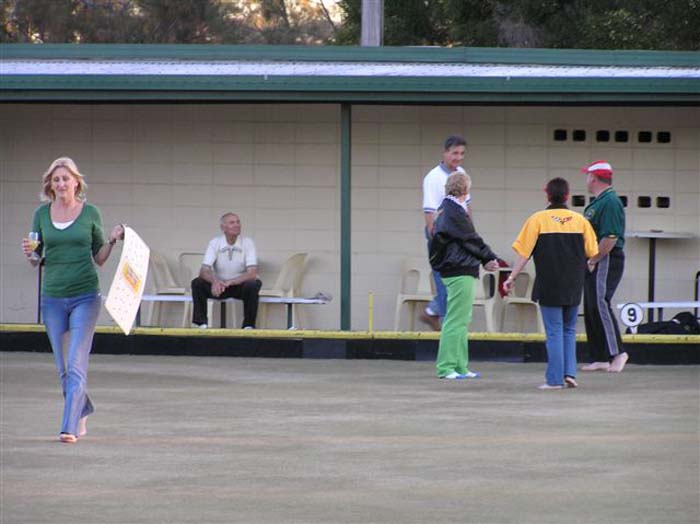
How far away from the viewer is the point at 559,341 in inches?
482

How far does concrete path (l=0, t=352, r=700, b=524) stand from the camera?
7.73m

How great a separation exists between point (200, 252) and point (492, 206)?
3.03 m

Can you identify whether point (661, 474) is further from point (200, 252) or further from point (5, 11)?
point (5, 11)

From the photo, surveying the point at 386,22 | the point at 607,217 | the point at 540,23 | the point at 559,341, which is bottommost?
the point at 559,341

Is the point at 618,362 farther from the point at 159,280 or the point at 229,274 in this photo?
the point at 159,280

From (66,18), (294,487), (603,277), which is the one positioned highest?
(66,18)

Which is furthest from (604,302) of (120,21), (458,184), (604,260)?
(120,21)

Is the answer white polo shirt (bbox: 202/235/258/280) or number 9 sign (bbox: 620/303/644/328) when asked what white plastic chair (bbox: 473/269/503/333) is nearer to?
number 9 sign (bbox: 620/303/644/328)

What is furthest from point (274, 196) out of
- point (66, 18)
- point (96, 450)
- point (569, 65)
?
point (66, 18)

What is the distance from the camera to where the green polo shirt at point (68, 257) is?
9.53 metres

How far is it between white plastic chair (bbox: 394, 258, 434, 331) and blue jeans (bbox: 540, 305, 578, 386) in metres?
3.85

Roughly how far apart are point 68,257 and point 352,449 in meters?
1.99

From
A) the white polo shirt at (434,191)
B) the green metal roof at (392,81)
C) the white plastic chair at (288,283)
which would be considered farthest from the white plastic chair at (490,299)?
the white polo shirt at (434,191)

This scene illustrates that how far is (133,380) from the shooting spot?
13.2m
